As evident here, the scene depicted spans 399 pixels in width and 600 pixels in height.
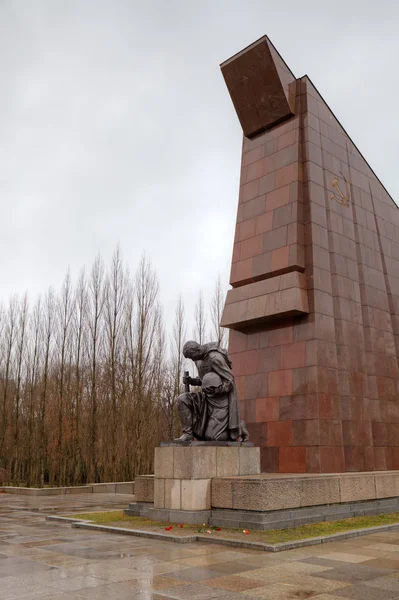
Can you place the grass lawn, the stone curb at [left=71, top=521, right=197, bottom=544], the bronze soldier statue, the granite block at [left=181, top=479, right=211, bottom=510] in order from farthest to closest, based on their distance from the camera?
the bronze soldier statue < the granite block at [left=181, top=479, right=211, bottom=510] < the grass lawn < the stone curb at [left=71, top=521, right=197, bottom=544]

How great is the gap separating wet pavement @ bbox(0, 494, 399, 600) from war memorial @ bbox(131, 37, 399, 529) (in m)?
1.77

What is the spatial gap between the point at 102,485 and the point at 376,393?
11787mm

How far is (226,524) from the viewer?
32.1ft

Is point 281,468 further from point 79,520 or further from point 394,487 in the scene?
point 79,520

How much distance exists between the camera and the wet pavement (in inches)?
219

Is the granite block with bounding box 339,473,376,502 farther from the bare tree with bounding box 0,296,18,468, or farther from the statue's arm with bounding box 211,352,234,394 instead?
the bare tree with bounding box 0,296,18,468

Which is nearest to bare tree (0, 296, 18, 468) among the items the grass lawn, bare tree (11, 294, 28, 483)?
bare tree (11, 294, 28, 483)

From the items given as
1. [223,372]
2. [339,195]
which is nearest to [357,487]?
[223,372]

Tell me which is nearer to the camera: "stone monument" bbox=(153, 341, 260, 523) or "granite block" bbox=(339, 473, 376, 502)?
"stone monument" bbox=(153, 341, 260, 523)

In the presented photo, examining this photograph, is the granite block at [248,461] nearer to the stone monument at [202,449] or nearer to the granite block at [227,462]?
the stone monument at [202,449]

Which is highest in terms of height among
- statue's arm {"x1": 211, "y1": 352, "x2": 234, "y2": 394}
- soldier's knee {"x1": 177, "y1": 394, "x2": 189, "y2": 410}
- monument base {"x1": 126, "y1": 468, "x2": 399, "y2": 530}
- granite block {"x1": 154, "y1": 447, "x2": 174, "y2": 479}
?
statue's arm {"x1": 211, "y1": 352, "x2": 234, "y2": 394}

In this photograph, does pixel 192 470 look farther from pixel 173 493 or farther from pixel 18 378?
pixel 18 378

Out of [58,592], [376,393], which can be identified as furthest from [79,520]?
[376,393]

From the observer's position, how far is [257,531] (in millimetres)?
9227
